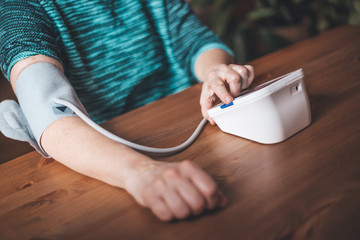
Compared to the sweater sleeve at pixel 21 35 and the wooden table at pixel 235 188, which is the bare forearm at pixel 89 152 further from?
the sweater sleeve at pixel 21 35

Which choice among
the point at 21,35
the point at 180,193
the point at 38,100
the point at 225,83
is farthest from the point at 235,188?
the point at 21,35

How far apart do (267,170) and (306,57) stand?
52 centimetres

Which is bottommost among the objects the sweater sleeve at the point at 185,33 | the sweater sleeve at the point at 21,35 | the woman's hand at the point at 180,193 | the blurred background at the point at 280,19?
the blurred background at the point at 280,19

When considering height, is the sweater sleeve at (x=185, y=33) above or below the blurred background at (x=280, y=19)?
above

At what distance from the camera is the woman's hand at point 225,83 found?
0.51 metres

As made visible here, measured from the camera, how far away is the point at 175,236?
1.05 feet

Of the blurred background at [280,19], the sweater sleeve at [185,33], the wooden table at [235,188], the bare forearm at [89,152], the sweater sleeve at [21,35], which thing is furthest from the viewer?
the blurred background at [280,19]

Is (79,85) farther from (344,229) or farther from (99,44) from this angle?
(344,229)

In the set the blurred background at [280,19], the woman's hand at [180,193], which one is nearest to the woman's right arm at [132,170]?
the woman's hand at [180,193]

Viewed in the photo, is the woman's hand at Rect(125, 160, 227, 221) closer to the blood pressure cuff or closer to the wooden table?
the wooden table

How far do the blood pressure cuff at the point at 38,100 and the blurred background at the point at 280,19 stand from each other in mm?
1691

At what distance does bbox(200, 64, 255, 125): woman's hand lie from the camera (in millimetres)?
512

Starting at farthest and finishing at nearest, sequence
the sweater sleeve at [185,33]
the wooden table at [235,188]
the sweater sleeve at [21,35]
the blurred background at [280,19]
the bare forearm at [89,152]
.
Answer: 1. the blurred background at [280,19]
2. the sweater sleeve at [185,33]
3. the sweater sleeve at [21,35]
4. the bare forearm at [89,152]
5. the wooden table at [235,188]

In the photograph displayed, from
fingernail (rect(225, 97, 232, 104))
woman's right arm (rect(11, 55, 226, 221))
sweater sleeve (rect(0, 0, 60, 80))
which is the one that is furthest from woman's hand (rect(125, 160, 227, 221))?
sweater sleeve (rect(0, 0, 60, 80))
